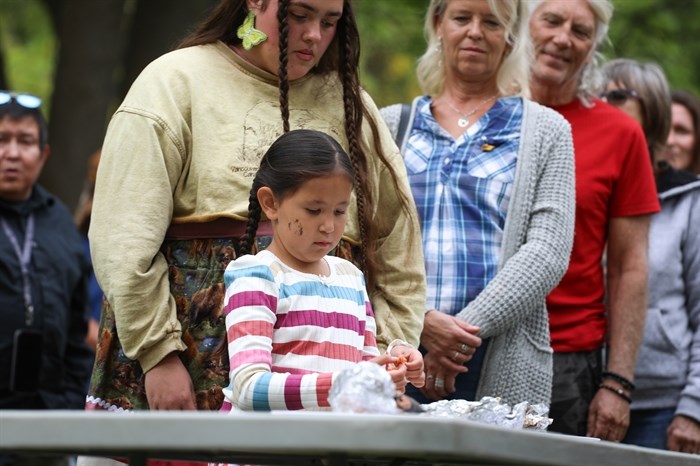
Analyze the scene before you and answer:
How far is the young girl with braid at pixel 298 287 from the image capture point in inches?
118

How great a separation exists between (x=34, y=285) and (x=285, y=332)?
300 centimetres

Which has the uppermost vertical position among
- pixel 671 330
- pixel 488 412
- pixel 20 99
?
pixel 20 99

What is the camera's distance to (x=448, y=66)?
4.73m

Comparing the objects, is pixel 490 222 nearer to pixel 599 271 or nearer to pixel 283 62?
pixel 599 271

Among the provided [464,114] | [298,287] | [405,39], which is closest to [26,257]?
[464,114]

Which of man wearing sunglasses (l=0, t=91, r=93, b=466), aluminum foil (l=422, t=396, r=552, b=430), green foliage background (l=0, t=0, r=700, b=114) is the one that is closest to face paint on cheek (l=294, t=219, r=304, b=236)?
aluminum foil (l=422, t=396, r=552, b=430)

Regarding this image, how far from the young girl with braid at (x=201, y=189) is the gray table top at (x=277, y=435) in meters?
1.23

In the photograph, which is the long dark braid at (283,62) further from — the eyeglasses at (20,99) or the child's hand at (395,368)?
the eyeglasses at (20,99)

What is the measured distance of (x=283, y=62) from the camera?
140 inches

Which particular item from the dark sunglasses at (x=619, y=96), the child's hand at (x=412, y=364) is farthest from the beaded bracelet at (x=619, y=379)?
the child's hand at (x=412, y=364)

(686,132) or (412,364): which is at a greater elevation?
(686,132)

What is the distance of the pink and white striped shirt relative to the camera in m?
2.88

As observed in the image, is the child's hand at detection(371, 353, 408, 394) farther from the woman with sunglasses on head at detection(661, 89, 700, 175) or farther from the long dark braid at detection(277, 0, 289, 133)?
the woman with sunglasses on head at detection(661, 89, 700, 175)

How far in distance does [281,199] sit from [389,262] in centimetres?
70
